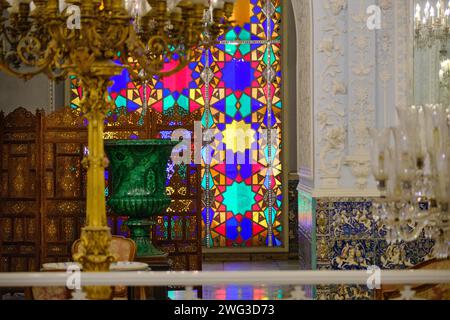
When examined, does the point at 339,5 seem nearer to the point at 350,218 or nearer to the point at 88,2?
the point at 350,218

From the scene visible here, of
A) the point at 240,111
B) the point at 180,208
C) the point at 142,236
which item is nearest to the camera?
the point at 142,236

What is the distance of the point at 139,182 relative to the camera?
30.7 feet

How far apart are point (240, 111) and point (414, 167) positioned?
8608mm

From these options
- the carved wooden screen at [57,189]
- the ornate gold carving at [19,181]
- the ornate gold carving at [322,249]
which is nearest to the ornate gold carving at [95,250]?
the ornate gold carving at [322,249]

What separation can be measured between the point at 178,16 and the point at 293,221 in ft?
27.7

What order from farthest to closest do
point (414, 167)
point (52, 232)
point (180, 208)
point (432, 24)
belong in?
1. point (180, 208)
2. point (52, 232)
3. point (432, 24)
4. point (414, 167)

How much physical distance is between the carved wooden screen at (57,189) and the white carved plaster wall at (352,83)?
1.58 metres

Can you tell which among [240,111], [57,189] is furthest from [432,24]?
[240,111]

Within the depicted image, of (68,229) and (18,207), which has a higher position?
(18,207)

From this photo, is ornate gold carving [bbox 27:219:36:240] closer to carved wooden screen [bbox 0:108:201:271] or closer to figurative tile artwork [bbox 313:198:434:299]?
carved wooden screen [bbox 0:108:201:271]

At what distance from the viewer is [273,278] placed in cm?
470

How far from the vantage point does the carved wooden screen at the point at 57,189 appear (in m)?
10.3

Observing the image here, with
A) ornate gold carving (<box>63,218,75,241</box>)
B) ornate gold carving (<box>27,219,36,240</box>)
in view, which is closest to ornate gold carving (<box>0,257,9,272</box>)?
ornate gold carving (<box>27,219,36,240</box>)

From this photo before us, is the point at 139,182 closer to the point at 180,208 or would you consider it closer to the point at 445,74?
the point at 180,208
